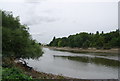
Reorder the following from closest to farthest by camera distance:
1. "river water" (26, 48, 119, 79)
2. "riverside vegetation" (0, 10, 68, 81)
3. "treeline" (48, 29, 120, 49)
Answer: "riverside vegetation" (0, 10, 68, 81), "river water" (26, 48, 119, 79), "treeline" (48, 29, 120, 49)

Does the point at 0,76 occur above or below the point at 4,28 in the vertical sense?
below

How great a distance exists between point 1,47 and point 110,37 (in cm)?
5056

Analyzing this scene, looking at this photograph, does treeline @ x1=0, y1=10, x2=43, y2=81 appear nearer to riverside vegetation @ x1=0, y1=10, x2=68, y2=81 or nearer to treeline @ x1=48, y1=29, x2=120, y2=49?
riverside vegetation @ x1=0, y1=10, x2=68, y2=81

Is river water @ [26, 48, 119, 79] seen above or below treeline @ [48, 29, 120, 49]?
below

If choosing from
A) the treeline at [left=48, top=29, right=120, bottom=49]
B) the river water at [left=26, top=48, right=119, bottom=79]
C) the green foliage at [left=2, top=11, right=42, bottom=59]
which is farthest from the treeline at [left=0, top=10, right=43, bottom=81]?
the treeline at [left=48, top=29, right=120, bottom=49]

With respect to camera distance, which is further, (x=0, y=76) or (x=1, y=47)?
(x=1, y=47)

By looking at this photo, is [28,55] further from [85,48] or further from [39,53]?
[85,48]

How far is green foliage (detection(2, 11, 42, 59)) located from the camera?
20009 mm

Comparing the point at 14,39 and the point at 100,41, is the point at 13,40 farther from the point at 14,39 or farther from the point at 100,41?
the point at 100,41

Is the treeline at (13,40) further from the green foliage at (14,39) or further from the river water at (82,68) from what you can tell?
the river water at (82,68)

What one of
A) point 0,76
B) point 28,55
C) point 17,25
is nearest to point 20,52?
point 28,55

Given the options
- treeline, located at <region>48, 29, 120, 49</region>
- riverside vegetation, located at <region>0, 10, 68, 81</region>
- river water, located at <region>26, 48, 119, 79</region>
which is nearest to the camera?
riverside vegetation, located at <region>0, 10, 68, 81</region>

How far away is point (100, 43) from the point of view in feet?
226

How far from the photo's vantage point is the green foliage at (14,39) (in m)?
20.0
